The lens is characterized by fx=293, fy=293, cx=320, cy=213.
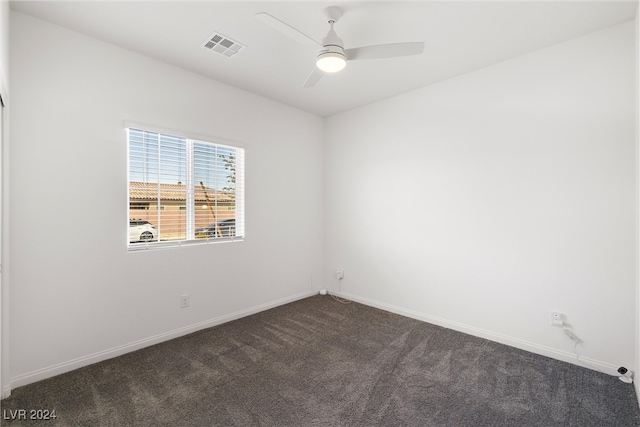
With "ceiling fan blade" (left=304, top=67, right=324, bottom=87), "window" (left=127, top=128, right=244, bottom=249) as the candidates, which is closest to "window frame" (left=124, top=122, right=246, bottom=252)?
"window" (left=127, top=128, right=244, bottom=249)

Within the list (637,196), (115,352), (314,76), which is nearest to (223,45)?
(314,76)

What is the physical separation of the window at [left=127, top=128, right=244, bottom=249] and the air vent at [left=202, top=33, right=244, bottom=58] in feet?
3.06

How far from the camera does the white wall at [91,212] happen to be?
2188mm

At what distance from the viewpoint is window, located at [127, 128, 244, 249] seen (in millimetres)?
2758

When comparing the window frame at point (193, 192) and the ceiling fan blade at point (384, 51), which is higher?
the ceiling fan blade at point (384, 51)

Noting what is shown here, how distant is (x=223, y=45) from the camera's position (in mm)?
2584

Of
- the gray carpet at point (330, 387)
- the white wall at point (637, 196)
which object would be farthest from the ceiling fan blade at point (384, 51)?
the gray carpet at point (330, 387)

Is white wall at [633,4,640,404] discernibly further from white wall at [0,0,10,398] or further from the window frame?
white wall at [0,0,10,398]

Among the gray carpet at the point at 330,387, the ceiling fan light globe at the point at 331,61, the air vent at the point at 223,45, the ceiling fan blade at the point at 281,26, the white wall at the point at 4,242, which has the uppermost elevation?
the air vent at the point at 223,45

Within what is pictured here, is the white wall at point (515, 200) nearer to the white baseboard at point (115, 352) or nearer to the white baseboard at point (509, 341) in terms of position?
the white baseboard at point (509, 341)

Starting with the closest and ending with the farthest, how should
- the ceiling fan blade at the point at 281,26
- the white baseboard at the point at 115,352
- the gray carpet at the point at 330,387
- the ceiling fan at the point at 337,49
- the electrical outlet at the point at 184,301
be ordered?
the ceiling fan blade at the point at 281,26 → the gray carpet at the point at 330,387 → the ceiling fan at the point at 337,49 → the white baseboard at the point at 115,352 → the electrical outlet at the point at 184,301

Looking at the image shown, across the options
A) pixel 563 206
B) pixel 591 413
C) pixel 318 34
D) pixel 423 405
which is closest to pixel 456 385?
pixel 423 405

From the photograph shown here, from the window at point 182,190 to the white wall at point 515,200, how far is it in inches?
69.9

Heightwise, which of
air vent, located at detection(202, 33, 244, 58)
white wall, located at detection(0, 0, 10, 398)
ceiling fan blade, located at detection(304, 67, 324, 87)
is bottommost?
white wall, located at detection(0, 0, 10, 398)
